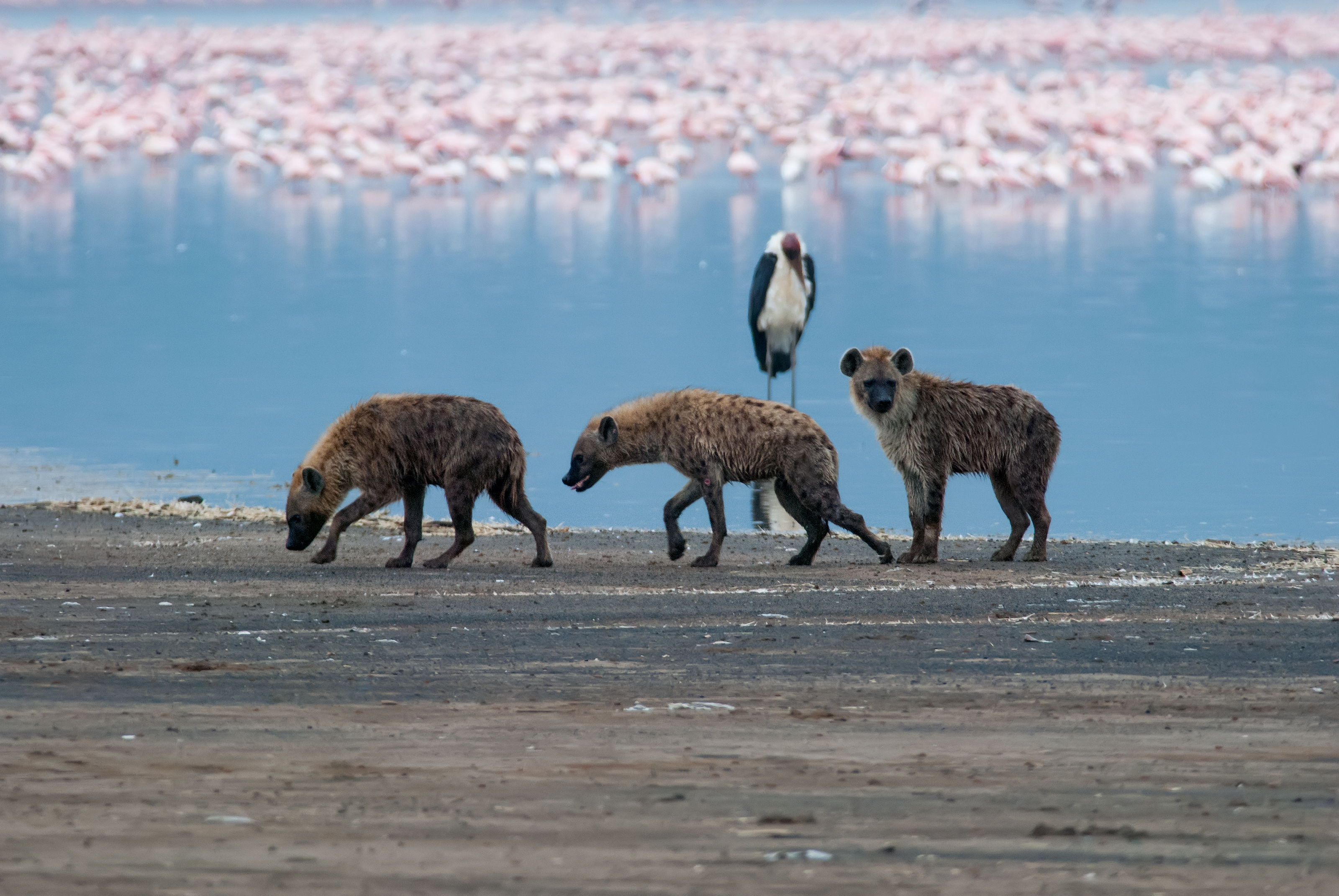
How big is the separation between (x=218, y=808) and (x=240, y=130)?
37.0m

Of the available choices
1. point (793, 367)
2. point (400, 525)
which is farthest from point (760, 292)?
point (400, 525)

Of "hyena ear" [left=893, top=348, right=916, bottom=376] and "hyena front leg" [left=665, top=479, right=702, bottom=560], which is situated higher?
"hyena ear" [left=893, top=348, right=916, bottom=376]

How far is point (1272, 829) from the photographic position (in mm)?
4191

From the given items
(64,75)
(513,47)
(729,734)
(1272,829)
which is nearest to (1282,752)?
(1272,829)

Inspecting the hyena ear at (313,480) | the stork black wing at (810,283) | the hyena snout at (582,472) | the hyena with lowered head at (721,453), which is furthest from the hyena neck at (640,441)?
the stork black wing at (810,283)

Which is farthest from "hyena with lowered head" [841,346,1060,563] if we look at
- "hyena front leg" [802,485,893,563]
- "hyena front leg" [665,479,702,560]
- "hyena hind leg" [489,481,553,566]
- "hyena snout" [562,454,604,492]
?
"hyena hind leg" [489,481,553,566]

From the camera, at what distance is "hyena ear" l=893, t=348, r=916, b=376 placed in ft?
28.9

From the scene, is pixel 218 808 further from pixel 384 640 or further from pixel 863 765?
pixel 384 640

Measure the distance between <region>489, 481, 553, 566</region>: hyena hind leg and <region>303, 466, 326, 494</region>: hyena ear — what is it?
2.38 feet

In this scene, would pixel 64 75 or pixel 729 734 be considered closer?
pixel 729 734

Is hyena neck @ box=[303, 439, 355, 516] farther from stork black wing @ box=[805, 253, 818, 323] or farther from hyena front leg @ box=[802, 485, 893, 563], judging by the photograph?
stork black wing @ box=[805, 253, 818, 323]

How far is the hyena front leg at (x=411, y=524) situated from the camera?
8523 mm

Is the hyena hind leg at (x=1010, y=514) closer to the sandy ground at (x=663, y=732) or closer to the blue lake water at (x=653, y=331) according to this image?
the sandy ground at (x=663, y=732)

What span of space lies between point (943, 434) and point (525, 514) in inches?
73.1
